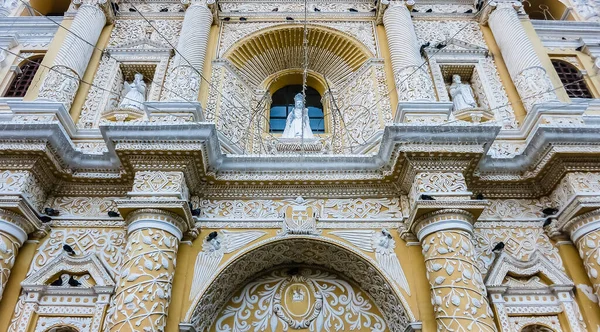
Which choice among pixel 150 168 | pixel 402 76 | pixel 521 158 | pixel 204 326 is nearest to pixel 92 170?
pixel 150 168

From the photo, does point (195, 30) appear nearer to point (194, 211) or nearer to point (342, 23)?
point (342, 23)

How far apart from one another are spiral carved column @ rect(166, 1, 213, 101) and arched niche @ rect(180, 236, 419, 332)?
8.30 ft

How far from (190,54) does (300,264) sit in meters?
3.79

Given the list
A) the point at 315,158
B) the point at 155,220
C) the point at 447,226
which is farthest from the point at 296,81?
the point at 447,226

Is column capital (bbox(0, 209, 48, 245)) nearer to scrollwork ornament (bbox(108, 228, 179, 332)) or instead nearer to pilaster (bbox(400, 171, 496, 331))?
scrollwork ornament (bbox(108, 228, 179, 332))

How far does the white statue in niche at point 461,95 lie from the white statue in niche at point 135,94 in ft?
16.2

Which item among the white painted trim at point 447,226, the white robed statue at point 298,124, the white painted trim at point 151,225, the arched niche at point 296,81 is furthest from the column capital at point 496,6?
the white painted trim at point 151,225

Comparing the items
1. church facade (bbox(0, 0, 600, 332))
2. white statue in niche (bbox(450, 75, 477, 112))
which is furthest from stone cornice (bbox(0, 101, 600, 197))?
white statue in niche (bbox(450, 75, 477, 112))

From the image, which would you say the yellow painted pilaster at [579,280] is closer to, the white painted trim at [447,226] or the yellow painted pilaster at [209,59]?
the white painted trim at [447,226]

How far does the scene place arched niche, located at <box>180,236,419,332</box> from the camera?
512 centimetres

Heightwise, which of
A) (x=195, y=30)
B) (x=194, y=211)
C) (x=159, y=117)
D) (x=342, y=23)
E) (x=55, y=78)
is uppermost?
(x=342, y=23)

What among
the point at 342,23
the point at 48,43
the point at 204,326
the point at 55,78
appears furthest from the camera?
the point at 342,23

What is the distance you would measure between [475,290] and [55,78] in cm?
643

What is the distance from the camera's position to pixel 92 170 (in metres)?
5.88
